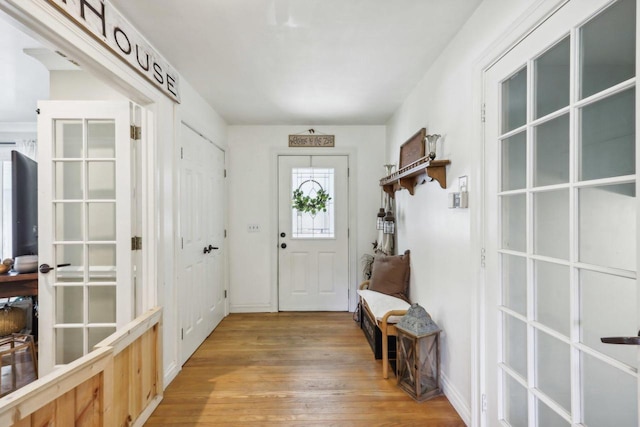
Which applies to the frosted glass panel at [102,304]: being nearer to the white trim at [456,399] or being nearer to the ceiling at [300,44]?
the ceiling at [300,44]

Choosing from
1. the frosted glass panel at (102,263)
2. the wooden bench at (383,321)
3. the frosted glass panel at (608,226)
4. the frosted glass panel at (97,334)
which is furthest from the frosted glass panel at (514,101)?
the frosted glass panel at (97,334)

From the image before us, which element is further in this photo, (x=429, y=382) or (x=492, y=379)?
(x=429, y=382)

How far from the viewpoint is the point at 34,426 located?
1096mm

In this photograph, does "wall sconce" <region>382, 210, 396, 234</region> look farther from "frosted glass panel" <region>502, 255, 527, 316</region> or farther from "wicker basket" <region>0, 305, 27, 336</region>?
"wicker basket" <region>0, 305, 27, 336</region>

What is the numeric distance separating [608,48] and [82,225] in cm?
276

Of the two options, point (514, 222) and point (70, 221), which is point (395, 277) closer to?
point (514, 222)

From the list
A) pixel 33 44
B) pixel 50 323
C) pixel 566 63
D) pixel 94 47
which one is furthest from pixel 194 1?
pixel 50 323

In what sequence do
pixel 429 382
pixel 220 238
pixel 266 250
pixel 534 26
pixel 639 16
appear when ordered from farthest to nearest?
pixel 266 250 < pixel 220 238 < pixel 429 382 < pixel 534 26 < pixel 639 16

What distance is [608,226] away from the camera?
0.93 m

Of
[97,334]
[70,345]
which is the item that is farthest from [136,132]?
[70,345]

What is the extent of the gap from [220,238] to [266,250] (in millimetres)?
→ 598

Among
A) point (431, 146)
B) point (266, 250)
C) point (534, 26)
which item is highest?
point (534, 26)

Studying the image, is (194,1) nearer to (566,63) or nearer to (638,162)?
(566,63)

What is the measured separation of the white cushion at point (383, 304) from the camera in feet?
7.64
